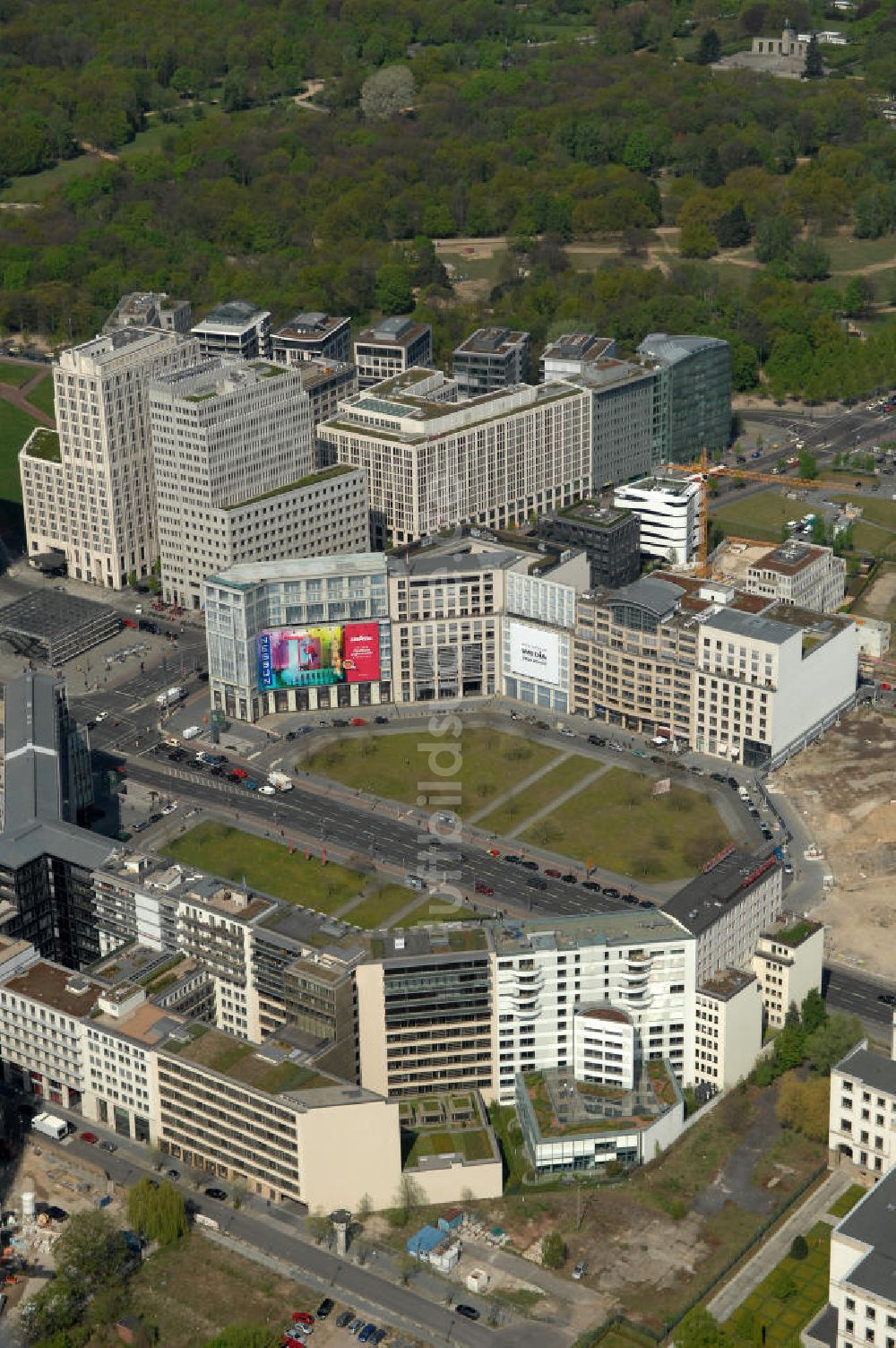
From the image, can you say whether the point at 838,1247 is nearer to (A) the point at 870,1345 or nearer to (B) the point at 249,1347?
(A) the point at 870,1345

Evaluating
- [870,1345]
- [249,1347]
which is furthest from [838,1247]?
[249,1347]

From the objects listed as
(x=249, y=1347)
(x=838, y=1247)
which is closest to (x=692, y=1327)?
(x=838, y=1247)

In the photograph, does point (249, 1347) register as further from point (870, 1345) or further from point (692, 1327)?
point (870, 1345)
